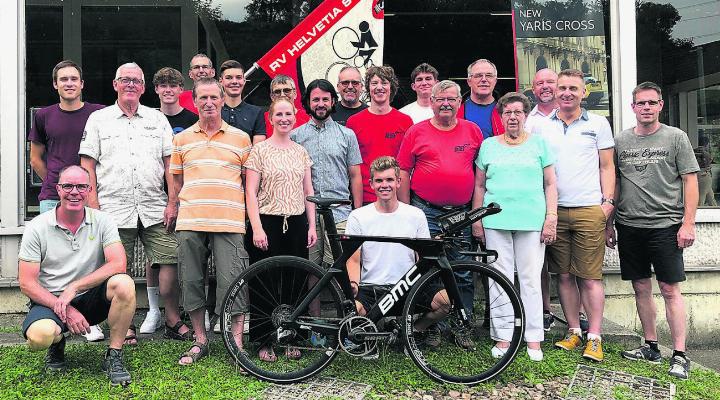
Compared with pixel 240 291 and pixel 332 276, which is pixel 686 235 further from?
pixel 240 291

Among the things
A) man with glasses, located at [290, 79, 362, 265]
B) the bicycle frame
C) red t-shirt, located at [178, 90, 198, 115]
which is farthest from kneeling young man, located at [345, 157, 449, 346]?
red t-shirt, located at [178, 90, 198, 115]

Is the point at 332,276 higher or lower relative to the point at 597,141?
lower

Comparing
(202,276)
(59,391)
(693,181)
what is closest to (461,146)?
(693,181)

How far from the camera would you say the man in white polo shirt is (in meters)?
4.65

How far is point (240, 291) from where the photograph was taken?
4.05 meters

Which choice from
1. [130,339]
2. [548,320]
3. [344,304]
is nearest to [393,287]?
[344,304]

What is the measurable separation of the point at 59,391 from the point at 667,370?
162 inches

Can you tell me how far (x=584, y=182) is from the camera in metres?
4.65

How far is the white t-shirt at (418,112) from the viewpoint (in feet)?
17.4

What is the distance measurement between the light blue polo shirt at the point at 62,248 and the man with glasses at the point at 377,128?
1.93 metres

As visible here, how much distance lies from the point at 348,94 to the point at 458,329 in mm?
2095

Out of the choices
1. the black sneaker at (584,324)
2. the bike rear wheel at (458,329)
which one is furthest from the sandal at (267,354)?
the black sneaker at (584,324)

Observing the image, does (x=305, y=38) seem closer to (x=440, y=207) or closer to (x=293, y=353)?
(x=440, y=207)

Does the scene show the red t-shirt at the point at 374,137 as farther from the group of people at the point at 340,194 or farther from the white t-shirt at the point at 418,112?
the white t-shirt at the point at 418,112
